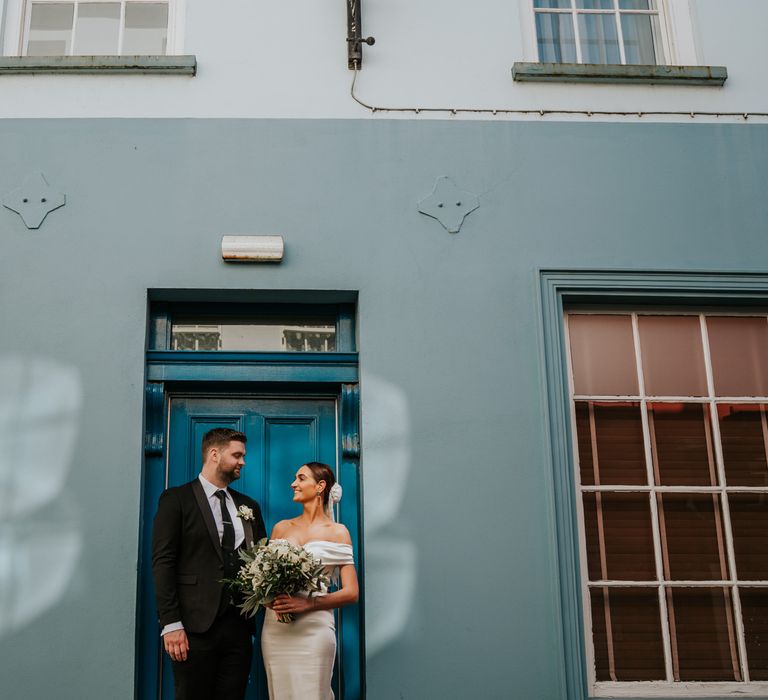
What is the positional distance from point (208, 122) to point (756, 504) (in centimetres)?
409

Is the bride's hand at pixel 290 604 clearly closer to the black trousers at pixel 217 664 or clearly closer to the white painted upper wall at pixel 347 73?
the black trousers at pixel 217 664

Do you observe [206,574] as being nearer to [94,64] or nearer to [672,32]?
[94,64]

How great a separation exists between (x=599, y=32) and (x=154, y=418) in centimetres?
394

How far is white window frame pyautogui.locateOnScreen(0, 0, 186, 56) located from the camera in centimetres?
621

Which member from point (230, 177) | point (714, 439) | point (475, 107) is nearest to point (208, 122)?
point (230, 177)

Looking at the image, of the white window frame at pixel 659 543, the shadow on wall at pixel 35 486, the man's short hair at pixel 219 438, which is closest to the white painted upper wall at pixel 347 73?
the white window frame at pixel 659 543

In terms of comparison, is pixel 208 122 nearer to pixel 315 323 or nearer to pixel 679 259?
pixel 315 323

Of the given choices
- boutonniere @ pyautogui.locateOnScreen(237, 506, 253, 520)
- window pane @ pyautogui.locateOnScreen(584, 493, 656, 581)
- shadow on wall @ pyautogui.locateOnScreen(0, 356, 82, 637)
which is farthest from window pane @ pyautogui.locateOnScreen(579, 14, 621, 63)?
shadow on wall @ pyautogui.locateOnScreen(0, 356, 82, 637)

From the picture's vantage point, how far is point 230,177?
5914mm

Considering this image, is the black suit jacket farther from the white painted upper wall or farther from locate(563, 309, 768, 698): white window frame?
the white painted upper wall

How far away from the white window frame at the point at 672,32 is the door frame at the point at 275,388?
2.23 metres

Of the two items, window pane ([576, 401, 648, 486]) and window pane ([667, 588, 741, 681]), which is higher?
window pane ([576, 401, 648, 486])

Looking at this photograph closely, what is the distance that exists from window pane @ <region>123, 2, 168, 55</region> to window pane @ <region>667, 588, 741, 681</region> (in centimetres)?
473

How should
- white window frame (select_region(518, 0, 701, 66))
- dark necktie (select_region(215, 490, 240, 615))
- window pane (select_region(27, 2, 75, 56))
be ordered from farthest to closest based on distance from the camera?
white window frame (select_region(518, 0, 701, 66))
window pane (select_region(27, 2, 75, 56))
dark necktie (select_region(215, 490, 240, 615))
